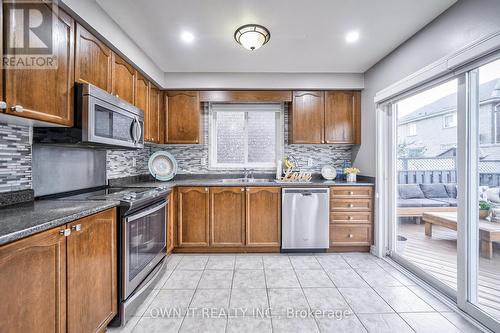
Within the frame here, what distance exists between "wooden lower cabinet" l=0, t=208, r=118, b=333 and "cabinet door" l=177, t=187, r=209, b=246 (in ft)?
4.21

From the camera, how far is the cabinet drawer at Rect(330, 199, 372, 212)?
9.66 feet

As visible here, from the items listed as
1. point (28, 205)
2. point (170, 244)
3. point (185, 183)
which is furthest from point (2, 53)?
point (170, 244)

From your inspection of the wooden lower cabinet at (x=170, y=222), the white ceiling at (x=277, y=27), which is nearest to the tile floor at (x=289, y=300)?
the wooden lower cabinet at (x=170, y=222)

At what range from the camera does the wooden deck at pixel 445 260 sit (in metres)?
1.62

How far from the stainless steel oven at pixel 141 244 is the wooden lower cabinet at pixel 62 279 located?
80 mm

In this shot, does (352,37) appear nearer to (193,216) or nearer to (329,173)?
(329,173)

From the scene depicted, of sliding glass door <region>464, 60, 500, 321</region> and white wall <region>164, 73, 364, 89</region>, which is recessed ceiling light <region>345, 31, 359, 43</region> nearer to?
white wall <region>164, 73, 364, 89</region>

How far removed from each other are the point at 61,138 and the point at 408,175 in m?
3.36

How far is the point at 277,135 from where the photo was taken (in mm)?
3570

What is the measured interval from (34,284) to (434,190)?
3066 mm

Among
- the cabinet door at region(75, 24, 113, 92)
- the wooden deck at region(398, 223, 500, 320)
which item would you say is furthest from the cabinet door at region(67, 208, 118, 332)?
the wooden deck at region(398, 223, 500, 320)

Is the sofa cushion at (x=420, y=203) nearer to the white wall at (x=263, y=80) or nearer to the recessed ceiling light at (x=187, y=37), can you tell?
the white wall at (x=263, y=80)

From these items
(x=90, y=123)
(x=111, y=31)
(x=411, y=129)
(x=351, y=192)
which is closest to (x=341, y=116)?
(x=411, y=129)

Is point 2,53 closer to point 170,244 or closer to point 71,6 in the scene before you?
point 71,6
